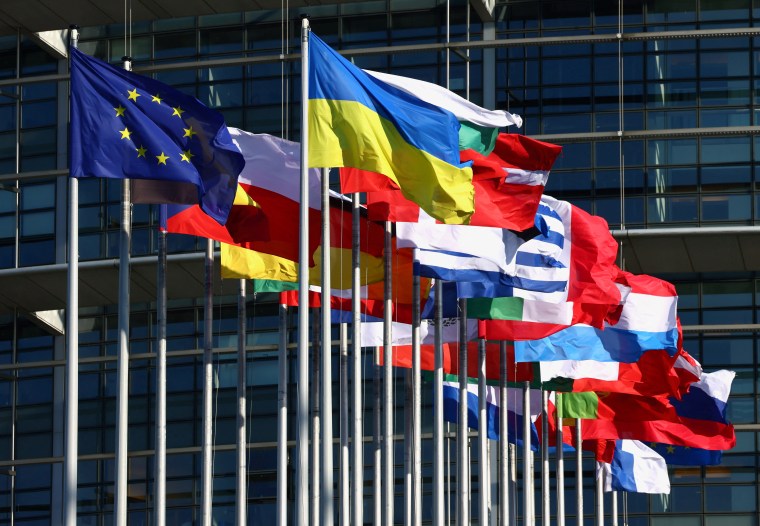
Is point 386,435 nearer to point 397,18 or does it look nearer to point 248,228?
point 248,228

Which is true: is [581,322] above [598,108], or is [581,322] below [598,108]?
below

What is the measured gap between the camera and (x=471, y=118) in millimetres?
28453

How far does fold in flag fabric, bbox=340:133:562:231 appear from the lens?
28531mm

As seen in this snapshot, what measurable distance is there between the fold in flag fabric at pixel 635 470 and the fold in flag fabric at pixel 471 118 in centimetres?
2278

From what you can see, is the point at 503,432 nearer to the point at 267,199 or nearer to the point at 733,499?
the point at 267,199

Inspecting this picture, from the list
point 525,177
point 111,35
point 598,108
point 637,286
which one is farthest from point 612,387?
point 111,35

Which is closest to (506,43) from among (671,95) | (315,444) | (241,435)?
(671,95)

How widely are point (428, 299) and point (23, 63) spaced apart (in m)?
30.3

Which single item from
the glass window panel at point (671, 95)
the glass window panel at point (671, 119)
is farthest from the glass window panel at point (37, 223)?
the glass window panel at point (671, 95)

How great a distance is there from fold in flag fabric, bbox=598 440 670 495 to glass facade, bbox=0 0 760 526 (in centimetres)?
719

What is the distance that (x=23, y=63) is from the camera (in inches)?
2410

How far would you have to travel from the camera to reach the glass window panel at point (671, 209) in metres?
57.6

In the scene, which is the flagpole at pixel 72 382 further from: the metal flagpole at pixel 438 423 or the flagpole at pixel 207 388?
the metal flagpole at pixel 438 423

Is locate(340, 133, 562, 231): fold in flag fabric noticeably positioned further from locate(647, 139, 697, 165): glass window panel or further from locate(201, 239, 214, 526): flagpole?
locate(647, 139, 697, 165): glass window panel
